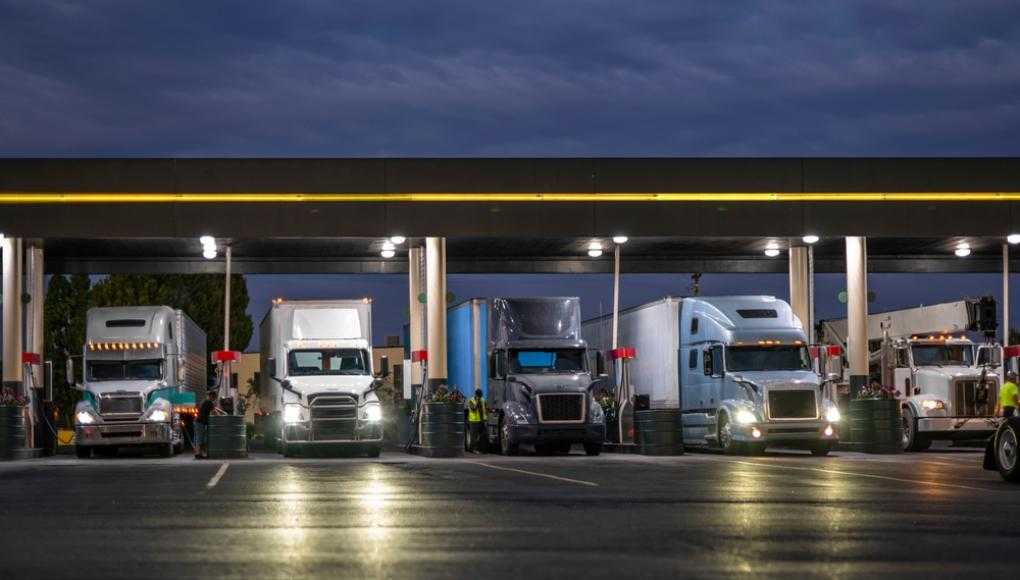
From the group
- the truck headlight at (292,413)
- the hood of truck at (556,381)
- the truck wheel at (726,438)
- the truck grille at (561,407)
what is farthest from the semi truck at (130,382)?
the truck wheel at (726,438)

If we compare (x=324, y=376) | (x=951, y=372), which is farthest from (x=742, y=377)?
(x=324, y=376)

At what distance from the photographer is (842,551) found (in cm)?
1185

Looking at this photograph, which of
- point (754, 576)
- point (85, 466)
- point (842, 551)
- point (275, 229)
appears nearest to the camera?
point (754, 576)

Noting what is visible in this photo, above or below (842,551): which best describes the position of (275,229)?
above

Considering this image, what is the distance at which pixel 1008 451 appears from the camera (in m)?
21.8

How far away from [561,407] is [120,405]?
35.0 ft

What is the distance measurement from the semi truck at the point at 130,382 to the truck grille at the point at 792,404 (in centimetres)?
1436

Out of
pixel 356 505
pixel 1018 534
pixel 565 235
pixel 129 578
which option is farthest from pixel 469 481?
pixel 565 235

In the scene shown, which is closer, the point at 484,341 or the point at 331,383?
the point at 331,383

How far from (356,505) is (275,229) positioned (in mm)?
20858

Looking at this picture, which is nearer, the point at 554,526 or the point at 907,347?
the point at 554,526

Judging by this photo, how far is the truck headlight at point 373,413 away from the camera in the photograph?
3550 cm

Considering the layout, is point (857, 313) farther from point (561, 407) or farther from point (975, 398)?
point (561, 407)

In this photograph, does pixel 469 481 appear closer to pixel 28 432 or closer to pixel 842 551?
pixel 842 551
